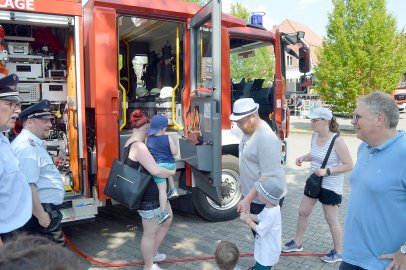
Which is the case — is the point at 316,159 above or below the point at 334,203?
above

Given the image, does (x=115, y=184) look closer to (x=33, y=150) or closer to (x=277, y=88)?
(x=33, y=150)

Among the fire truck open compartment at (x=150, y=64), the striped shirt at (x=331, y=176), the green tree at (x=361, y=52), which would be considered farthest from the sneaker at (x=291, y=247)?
the green tree at (x=361, y=52)

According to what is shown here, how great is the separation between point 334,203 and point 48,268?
354 centimetres

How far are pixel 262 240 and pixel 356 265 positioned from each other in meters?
0.93

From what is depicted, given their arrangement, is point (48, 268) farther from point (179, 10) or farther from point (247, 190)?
point (179, 10)

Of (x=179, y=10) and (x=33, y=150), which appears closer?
(x=33, y=150)

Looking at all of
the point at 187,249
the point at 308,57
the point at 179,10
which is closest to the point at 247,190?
the point at 187,249

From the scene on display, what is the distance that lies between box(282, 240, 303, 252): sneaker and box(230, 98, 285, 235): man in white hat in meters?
A: 1.18

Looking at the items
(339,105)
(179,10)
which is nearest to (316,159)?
(179,10)

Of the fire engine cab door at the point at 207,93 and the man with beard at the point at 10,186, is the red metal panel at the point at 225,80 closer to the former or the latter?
the fire engine cab door at the point at 207,93

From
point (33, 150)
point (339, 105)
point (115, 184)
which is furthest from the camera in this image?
point (339, 105)

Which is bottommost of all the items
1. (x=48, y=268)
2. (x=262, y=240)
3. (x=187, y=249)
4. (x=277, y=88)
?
(x=187, y=249)

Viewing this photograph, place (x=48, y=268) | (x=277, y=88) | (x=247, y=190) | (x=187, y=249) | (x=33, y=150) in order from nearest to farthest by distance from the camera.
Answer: (x=48, y=268) < (x=33, y=150) < (x=247, y=190) < (x=187, y=249) < (x=277, y=88)

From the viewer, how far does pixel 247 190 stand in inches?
135
